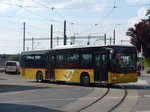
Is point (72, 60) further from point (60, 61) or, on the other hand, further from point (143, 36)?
point (143, 36)

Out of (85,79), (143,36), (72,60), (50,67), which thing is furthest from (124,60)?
(143,36)

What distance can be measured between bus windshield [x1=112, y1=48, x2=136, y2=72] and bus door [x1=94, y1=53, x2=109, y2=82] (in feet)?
1.96

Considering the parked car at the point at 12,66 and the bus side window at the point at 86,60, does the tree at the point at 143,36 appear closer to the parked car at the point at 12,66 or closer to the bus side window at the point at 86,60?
the parked car at the point at 12,66

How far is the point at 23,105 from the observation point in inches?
605

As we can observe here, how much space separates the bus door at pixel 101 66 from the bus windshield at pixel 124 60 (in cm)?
60

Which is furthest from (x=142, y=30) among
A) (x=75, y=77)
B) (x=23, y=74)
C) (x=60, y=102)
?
(x=60, y=102)

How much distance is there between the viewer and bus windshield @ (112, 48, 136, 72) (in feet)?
82.5

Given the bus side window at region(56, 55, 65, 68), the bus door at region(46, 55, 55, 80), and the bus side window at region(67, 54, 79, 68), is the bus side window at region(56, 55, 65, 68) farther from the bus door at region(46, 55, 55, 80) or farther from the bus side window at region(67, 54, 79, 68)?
the bus side window at region(67, 54, 79, 68)

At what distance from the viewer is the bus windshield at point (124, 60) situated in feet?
82.5

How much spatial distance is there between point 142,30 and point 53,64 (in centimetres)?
2838

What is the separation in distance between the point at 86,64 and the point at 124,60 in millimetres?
2822

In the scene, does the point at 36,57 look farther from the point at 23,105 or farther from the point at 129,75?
the point at 23,105

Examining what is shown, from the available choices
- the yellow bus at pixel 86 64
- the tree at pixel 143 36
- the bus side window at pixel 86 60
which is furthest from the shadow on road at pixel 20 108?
the tree at pixel 143 36

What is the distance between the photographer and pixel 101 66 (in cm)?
2584
